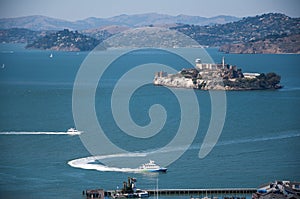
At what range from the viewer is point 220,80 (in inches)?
765

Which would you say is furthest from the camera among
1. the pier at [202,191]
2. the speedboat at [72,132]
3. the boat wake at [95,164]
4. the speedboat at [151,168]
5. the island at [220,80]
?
the island at [220,80]

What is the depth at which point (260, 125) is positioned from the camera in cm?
1253

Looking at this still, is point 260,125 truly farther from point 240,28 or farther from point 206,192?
point 240,28

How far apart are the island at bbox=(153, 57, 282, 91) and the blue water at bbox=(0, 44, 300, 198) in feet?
4.56

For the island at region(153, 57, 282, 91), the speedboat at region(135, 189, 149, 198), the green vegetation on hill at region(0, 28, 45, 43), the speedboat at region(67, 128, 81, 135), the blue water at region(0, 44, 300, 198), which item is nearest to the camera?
the speedboat at region(135, 189, 149, 198)

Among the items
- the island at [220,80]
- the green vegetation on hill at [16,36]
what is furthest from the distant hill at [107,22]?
the island at [220,80]

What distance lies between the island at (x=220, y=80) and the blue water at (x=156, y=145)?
139cm

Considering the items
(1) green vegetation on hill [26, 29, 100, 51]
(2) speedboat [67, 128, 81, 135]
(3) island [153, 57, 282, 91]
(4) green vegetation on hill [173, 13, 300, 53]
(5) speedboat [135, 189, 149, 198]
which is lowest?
(5) speedboat [135, 189, 149, 198]

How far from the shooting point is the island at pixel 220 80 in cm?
1922

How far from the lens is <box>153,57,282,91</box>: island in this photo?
19.2 metres

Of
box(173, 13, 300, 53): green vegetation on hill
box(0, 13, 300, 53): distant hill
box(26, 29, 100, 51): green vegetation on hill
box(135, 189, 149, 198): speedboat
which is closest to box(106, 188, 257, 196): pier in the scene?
box(135, 189, 149, 198): speedboat

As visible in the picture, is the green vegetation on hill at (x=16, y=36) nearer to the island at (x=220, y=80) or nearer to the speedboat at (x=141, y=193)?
the island at (x=220, y=80)

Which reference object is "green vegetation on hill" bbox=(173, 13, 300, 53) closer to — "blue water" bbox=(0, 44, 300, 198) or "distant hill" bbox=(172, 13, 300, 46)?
"distant hill" bbox=(172, 13, 300, 46)

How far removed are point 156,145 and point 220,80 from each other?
904cm
